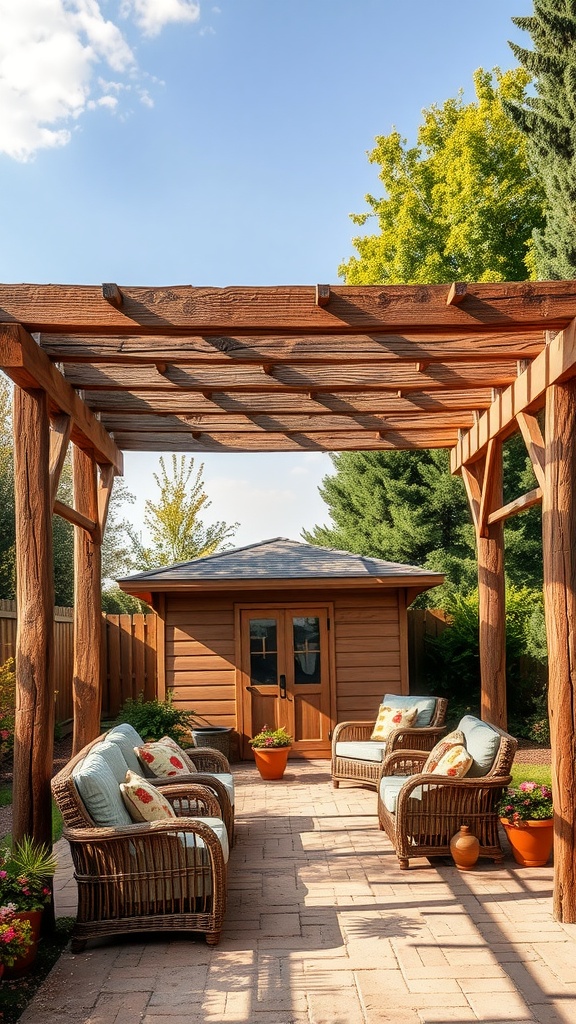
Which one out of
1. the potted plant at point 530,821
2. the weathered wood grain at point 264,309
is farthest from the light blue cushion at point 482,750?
the weathered wood grain at point 264,309

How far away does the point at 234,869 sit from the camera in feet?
18.3

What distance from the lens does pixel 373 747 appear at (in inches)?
306

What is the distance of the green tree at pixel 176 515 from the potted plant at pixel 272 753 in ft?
42.0

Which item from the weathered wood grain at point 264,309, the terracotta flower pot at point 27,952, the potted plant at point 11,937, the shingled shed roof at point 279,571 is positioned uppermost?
the weathered wood grain at point 264,309

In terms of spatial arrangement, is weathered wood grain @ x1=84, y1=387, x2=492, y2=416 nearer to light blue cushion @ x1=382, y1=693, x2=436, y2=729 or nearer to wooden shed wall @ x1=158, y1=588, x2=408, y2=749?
light blue cushion @ x1=382, y1=693, x2=436, y2=729

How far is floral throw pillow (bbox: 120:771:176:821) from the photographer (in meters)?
4.54

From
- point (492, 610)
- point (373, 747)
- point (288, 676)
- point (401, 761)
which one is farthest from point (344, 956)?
point (288, 676)

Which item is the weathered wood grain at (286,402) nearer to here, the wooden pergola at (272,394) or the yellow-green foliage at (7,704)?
the wooden pergola at (272,394)

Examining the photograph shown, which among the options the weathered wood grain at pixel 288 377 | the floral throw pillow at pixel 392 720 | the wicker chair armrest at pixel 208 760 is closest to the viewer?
the weathered wood grain at pixel 288 377

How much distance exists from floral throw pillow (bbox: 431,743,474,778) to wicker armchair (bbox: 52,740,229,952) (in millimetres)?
1853

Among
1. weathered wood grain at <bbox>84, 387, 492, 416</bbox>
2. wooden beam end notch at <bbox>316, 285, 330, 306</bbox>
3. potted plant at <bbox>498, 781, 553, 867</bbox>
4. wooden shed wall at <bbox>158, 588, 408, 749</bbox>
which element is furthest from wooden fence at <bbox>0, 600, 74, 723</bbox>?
wooden beam end notch at <bbox>316, 285, 330, 306</bbox>

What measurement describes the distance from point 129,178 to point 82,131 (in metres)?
0.82

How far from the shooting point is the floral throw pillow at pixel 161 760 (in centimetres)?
571

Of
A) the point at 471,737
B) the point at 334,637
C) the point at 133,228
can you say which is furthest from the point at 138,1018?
the point at 133,228
